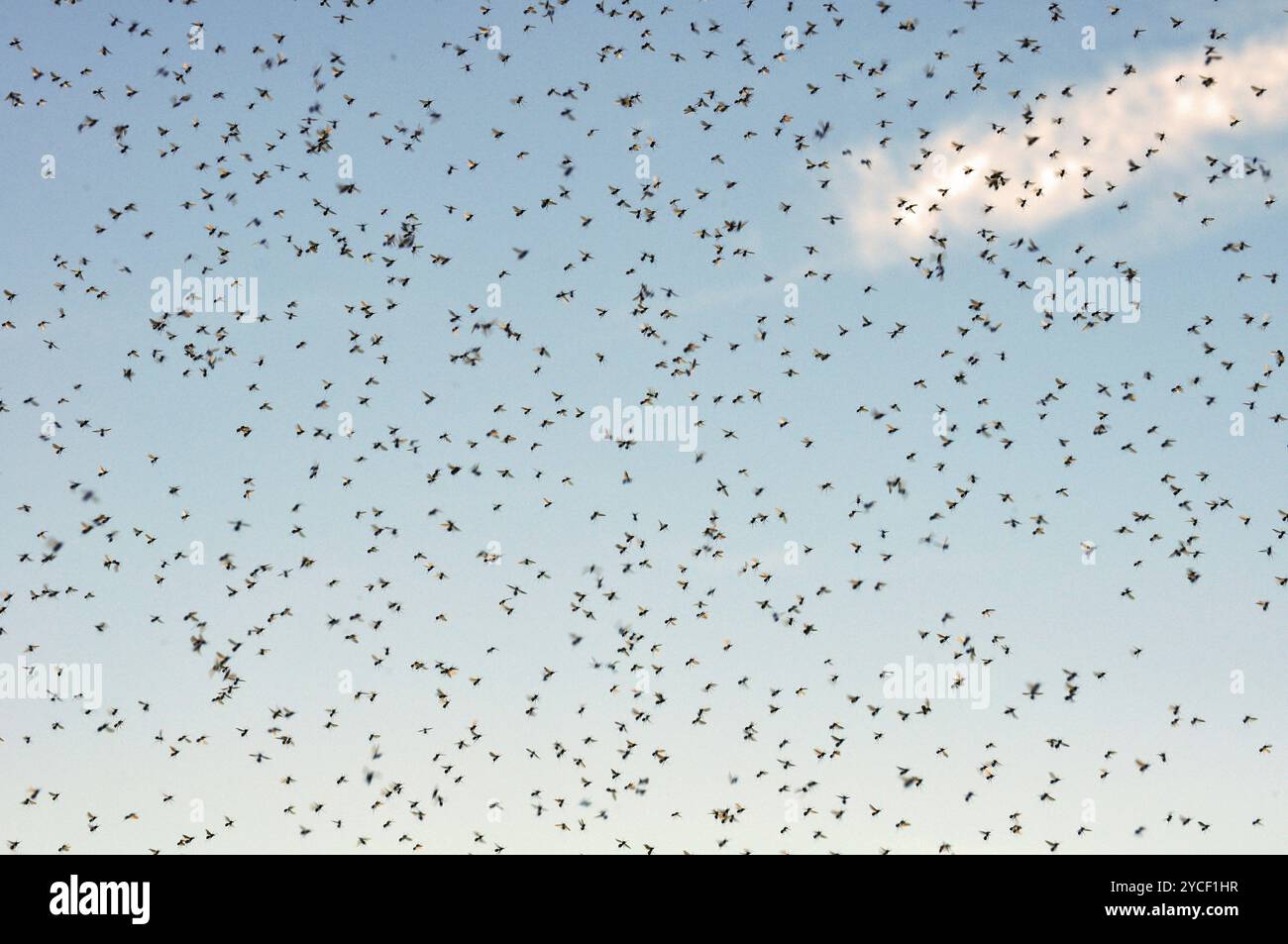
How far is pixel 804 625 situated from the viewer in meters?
50.6

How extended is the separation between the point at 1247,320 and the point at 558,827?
94.2 ft

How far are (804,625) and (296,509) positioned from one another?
18.7 meters
